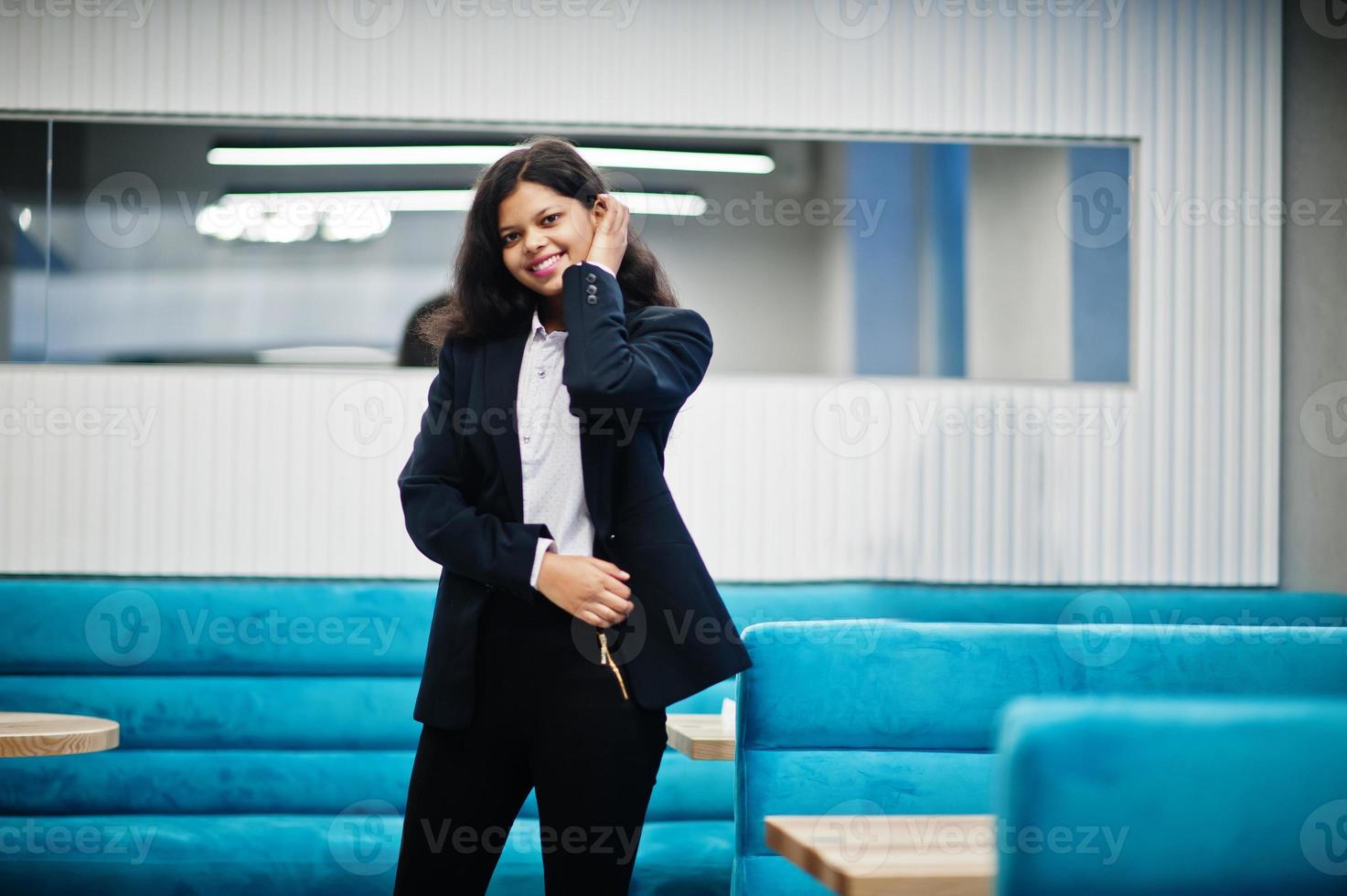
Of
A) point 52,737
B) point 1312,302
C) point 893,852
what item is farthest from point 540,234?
point 1312,302

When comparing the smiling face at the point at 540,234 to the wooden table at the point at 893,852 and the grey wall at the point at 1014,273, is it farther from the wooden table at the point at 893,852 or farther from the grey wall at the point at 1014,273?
the grey wall at the point at 1014,273

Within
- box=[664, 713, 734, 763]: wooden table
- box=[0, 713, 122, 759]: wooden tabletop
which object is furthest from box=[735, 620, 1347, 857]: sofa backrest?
box=[0, 713, 122, 759]: wooden tabletop

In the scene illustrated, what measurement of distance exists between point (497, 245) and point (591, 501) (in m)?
0.42

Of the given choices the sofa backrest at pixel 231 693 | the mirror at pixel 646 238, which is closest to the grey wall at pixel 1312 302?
the mirror at pixel 646 238

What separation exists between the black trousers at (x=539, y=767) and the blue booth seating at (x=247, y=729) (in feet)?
6.22

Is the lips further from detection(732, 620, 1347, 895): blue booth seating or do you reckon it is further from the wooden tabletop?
the wooden tabletop

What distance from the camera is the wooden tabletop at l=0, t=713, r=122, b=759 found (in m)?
2.53

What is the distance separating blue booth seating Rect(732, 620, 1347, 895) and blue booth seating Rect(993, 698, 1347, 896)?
4.16 feet

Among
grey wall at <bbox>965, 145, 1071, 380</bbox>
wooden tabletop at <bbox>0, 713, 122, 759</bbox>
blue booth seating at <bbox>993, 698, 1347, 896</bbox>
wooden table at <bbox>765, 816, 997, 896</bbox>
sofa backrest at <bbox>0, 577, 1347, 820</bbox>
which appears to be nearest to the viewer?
blue booth seating at <bbox>993, 698, 1347, 896</bbox>

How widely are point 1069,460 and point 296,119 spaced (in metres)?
2.85

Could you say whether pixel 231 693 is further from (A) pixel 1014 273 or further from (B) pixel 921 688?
(A) pixel 1014 273

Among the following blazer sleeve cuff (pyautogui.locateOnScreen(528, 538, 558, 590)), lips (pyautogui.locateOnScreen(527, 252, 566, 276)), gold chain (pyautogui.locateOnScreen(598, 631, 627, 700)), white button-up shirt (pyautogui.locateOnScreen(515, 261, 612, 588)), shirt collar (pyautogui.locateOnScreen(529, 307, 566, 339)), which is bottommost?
gold chain (pyautogui.locateOnScreen(598, 631, 627, 700))

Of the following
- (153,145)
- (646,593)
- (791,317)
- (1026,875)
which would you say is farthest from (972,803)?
(153,145)

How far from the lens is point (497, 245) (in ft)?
5.94
